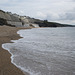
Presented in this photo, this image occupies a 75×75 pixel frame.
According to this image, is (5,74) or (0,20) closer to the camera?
(5,74)

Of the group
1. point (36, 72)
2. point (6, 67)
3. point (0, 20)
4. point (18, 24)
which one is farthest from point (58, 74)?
point (18, 24)

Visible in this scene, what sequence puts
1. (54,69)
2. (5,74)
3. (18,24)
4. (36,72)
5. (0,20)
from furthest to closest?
1. (18,24)
2. (0,20)
3. (54,69)
4. (36,72)
5. (5,74)

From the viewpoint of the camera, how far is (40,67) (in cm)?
529

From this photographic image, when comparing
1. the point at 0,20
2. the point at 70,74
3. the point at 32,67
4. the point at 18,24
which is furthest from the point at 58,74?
the point at 18,24

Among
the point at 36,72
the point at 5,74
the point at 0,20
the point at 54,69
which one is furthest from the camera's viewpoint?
the point at 0,20

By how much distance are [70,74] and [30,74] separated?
1.39 meters

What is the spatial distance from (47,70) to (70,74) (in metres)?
0.85

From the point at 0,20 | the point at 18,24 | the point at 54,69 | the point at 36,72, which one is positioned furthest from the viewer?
the point at 18,24

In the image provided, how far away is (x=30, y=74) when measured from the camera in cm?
454

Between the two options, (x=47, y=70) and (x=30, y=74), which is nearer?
(x=30, y=74)

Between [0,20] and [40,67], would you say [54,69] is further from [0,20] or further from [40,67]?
[0,20]

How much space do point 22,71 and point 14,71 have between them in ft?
0.93

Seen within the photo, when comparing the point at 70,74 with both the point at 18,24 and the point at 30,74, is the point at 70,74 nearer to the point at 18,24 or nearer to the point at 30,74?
the point at 30,74

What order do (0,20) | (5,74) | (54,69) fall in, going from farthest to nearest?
(0,20) < (54,69) < (5,74)
